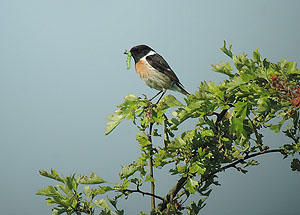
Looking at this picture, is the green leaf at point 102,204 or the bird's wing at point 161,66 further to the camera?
the bird's wing at point 161,66

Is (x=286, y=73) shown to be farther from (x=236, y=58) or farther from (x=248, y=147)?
(x=248, y=147)

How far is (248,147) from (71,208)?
46 cm

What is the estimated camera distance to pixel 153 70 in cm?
148

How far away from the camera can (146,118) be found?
898 millimetres

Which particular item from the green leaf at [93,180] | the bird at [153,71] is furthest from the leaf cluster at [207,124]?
the bird at [153,71]

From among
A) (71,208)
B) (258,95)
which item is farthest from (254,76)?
(71,208)

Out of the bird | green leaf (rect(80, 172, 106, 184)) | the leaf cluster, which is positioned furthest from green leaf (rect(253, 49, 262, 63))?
the bird

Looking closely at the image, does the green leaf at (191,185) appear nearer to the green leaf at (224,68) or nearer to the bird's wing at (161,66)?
the green leaf at (224,68)

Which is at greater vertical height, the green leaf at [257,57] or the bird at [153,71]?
the bird at [153,71]

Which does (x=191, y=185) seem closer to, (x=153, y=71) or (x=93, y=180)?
(x=93, y=180)

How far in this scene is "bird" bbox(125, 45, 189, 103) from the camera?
1488mm

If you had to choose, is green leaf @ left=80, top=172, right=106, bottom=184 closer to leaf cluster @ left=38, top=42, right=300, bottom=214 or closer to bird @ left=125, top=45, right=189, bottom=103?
leaf cluster @ left=38, top=42, right=300, bottom=214

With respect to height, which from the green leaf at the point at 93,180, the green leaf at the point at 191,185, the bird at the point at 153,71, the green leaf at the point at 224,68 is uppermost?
the bird at the point at 153,71

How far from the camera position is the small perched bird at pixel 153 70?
1.49 m
